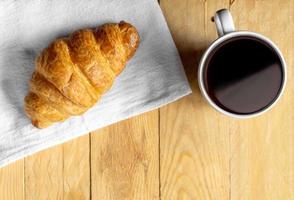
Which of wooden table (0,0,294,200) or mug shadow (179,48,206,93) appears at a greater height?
mug shadow (179,48,206,93)

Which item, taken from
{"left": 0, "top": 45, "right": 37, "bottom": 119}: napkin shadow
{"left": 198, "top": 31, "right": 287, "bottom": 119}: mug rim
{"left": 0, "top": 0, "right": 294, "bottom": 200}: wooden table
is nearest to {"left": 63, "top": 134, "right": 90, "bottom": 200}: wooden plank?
{"left": 0, "top": 0, "right": 294, "bottom": 200}: wooden table

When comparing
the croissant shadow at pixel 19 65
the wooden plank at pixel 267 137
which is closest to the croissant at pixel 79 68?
the croissant shadow at pixel 19 65

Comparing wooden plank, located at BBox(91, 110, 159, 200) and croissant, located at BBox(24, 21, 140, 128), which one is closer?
croissant, located at BBox(24, 21, 140, 128)

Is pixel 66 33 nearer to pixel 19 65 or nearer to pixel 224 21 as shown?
pixel 19 65

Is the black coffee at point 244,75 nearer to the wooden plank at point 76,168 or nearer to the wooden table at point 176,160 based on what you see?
the wooden table at point 176,160

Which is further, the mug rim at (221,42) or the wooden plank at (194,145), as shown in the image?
the wooden plank at (194,145)

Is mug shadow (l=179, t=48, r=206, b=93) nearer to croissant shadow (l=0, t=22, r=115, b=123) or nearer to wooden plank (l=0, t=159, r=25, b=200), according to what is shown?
croissant shadow (l=0, t=22, r=115, b=123)

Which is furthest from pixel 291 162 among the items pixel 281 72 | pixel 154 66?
pixel 154 66
